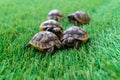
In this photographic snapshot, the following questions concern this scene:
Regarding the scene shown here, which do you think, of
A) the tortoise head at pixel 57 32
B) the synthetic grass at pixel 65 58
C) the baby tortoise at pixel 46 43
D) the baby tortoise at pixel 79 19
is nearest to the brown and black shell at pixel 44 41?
the baby tortoise at pixel 46 43

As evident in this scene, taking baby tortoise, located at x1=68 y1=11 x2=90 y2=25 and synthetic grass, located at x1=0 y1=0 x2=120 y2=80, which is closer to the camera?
synthetic grass, located at x1=0 y1=0 x2=120 y2=80

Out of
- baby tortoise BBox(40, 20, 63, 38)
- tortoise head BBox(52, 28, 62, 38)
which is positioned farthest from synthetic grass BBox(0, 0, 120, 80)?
tortoise head BBox(52, 28, 62, 38)

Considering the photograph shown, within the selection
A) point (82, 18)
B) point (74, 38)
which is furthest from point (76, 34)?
point (82, 18)

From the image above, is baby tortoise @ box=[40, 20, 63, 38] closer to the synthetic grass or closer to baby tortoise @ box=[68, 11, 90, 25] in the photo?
the synthetic grass

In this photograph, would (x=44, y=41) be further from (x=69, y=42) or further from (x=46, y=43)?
(x=69, y=42)

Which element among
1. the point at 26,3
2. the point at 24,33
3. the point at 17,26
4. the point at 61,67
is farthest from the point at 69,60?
the point at 26,3

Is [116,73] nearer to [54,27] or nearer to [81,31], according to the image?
[81,31]
